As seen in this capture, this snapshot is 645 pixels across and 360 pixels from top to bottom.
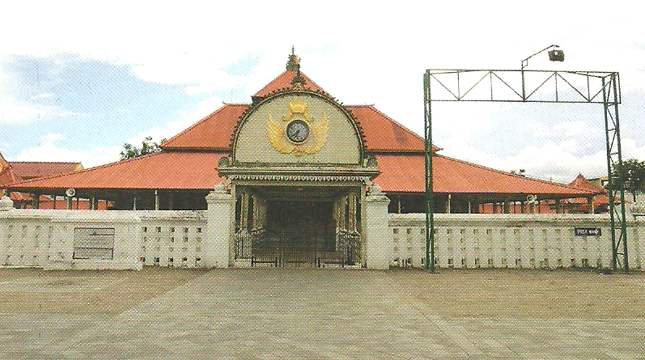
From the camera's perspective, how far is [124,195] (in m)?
22.7

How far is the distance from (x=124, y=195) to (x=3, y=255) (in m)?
11.0

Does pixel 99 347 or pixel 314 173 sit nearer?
pixel 99 347

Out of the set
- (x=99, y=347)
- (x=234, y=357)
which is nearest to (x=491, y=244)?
(x=234, y=357)

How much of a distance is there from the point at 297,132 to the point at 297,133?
3cm

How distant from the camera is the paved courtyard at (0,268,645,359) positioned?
16.3 feet

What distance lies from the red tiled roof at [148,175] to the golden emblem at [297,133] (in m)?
8.13

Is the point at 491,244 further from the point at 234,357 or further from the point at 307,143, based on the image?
the point at 234,357

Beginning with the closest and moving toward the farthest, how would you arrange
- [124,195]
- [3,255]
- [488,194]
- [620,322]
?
[620,322] → [3,255] → [488,194] → [124,195]

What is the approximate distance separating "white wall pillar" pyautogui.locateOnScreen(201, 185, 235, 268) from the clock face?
2.76 metres

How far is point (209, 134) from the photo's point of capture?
25172 millimetres

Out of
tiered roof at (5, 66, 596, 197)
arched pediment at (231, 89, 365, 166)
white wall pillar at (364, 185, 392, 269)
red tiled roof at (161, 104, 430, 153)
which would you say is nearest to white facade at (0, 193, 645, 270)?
white wall pillar at (364, 185, 392, 269)

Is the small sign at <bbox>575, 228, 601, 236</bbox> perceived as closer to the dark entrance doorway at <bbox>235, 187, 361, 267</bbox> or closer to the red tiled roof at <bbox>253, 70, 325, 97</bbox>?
the dark entrance doorway at <bbox>235, 187, 361, 267</bbox>

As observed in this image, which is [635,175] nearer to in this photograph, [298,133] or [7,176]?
[298,133]

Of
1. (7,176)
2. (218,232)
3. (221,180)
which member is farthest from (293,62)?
(7,176)
